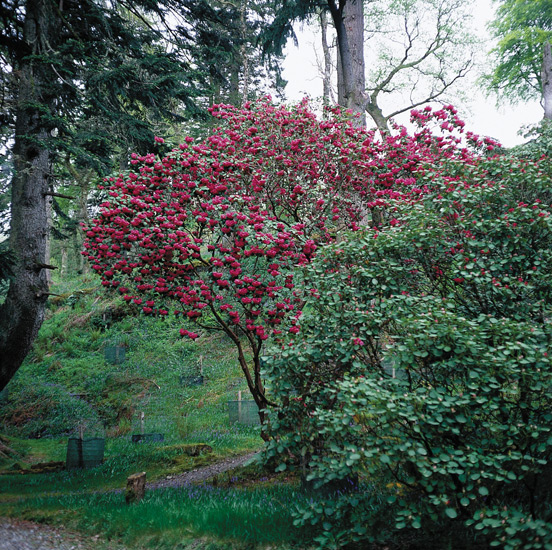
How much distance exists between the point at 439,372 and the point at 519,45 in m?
27.3

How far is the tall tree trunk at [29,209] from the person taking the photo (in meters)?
7.62

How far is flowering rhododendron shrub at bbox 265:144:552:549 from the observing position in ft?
10.3

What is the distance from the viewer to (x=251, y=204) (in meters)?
6.36

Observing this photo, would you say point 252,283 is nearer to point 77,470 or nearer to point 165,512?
point 165,512

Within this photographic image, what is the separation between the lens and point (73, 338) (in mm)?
17688

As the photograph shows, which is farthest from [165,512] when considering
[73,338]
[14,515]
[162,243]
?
[73,338]

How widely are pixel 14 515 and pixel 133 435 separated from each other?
17.0 ft

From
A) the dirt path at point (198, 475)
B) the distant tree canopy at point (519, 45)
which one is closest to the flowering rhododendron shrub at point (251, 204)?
the dirt path at point (198, 475)

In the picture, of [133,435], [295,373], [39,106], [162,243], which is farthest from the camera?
[133,435]

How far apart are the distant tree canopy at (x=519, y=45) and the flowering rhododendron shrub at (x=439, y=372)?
22513 mm

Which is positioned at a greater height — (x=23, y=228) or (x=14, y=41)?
(x=14, y=41)

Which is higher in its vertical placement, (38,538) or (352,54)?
(352,54)

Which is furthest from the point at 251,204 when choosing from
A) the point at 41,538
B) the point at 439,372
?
the point at 41,538

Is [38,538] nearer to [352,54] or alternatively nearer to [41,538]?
[41,538]
